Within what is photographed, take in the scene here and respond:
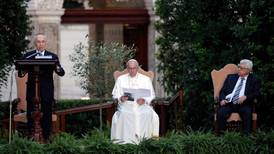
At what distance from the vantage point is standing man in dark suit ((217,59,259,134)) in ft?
38.5

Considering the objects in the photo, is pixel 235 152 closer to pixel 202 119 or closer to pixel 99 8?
pixel 202 119

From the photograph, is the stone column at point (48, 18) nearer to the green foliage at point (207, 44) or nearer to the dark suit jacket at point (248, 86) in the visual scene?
the green foliage at point (207, 44)

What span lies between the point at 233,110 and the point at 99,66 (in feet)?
13.7

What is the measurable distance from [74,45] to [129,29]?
1335mm

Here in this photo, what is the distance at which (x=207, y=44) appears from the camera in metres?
13.2

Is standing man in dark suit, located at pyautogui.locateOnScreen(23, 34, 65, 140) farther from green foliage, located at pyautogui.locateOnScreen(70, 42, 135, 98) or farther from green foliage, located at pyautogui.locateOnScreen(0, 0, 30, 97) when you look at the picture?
green foliage, located at pyautogui.locateOnScreen(70, 42, 135, 98)

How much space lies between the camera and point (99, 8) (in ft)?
60.0

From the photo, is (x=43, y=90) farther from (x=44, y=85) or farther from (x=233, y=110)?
(x=233, y=110)

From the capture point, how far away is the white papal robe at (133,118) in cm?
1177

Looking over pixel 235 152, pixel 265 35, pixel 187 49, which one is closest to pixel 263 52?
pixel 265 35

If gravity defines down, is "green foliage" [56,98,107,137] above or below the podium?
below

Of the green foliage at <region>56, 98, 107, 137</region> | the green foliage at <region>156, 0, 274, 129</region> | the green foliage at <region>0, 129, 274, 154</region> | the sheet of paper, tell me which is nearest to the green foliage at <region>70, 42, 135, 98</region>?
the green foliage at <region>56, 98, 107, 137</region>

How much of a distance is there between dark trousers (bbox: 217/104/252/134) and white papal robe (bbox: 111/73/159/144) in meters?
0.83

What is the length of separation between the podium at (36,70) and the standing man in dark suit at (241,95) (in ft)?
7.75
